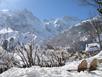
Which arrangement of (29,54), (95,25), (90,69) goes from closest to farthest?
(90,69)
(29,54)
(95,25)

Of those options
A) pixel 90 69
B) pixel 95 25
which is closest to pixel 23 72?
pixel 90 69

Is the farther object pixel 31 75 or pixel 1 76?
pixel 1 76

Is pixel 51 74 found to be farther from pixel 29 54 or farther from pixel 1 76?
pixel 29 54

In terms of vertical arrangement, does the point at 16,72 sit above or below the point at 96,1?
below

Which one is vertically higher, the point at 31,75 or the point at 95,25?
the point at 95,25

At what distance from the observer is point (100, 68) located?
289 inches

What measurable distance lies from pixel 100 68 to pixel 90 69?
35cm

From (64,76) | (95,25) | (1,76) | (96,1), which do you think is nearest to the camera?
(64,76)

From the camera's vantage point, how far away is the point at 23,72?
643 cm

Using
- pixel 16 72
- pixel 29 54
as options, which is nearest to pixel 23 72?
pixel 16 72

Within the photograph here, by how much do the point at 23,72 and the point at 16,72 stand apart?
248 mm

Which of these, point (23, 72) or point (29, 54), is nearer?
point (23, 72)

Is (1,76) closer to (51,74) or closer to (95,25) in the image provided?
(51,74)

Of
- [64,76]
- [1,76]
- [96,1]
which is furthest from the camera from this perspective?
[96,1]
